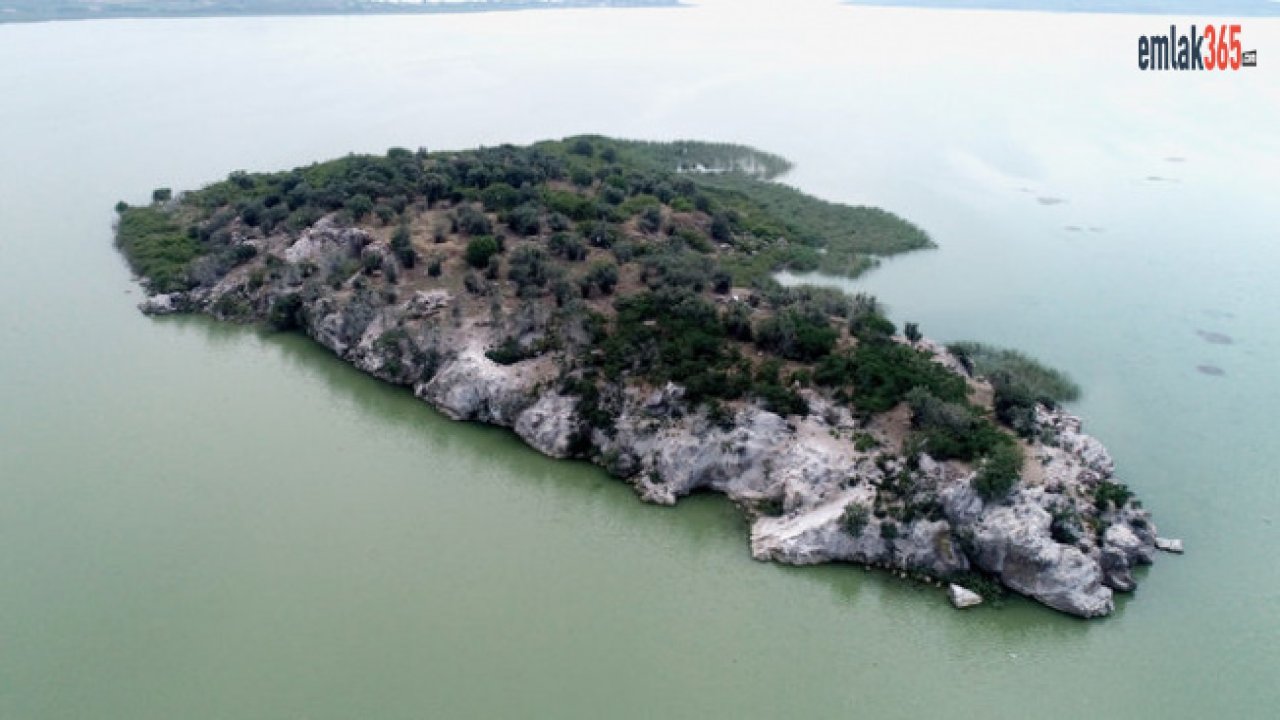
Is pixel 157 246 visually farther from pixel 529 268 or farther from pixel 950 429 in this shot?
pixel 950 429

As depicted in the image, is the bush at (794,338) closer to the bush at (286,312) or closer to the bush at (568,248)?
the bush at (568,248)

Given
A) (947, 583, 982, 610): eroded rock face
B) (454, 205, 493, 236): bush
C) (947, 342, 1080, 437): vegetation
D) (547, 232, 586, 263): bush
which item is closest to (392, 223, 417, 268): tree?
(454, 205, 493, 236): bush

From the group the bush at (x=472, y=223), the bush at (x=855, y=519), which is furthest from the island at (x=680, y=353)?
the bush at (x=472, y=223)

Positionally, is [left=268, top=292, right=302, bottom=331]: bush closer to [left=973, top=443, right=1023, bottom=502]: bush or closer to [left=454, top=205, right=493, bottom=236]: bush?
[left=454, top=205, right=493, bottom=236]: bush

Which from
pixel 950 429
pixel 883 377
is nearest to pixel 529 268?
pixel 883 377

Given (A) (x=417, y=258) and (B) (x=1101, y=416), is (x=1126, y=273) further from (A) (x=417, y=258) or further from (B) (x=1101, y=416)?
(A) (x=417, y=258)
